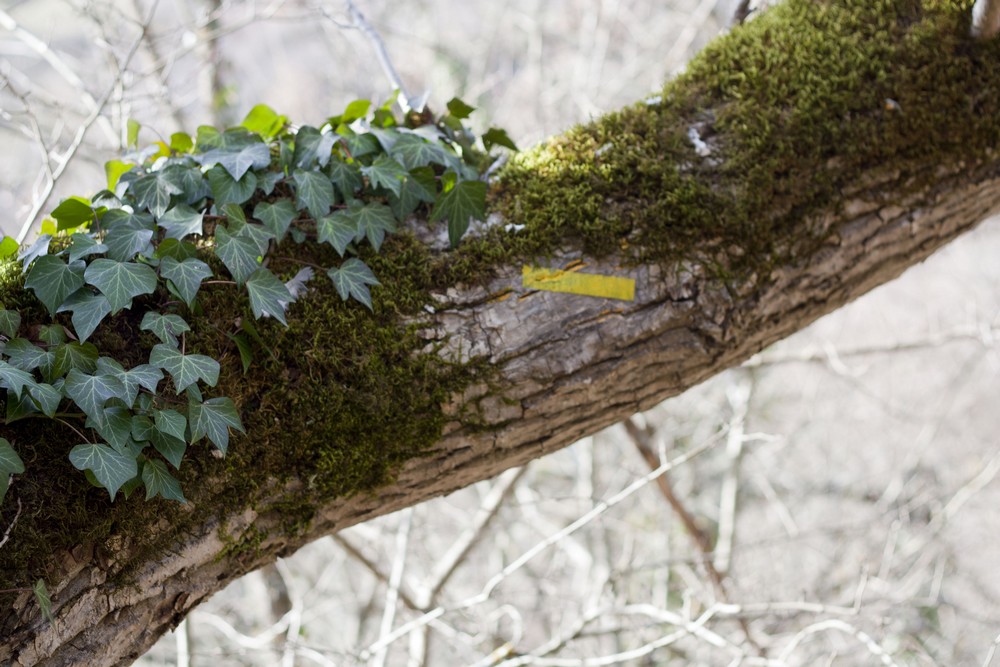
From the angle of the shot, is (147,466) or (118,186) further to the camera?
(118,186)

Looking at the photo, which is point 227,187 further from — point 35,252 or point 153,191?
point 35,252

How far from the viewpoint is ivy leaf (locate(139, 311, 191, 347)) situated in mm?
1320

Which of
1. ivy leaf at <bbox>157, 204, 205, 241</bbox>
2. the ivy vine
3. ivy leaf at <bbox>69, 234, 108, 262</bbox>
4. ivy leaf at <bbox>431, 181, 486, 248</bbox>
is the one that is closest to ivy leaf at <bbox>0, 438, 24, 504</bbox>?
the ivy vine

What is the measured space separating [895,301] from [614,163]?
7.23m

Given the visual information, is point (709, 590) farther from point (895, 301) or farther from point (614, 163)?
point (895, 301)

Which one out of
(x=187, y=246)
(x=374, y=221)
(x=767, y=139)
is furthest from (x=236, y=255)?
(x=767, y=139)

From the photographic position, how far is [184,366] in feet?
4.25

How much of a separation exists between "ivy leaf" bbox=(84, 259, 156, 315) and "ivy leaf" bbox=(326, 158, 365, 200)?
0.44 m

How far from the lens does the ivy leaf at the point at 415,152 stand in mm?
1686

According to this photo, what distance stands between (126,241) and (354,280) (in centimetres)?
43

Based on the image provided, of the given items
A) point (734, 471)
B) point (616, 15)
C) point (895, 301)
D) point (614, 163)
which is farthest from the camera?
point (895, 301)

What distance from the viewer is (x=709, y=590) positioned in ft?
13.2

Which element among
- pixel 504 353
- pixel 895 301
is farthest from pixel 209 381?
pixel 895 301

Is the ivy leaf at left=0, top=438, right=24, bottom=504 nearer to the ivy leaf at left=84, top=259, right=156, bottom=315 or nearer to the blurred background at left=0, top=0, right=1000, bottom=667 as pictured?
the ivy leaf at left=84, top=259, right=156, bottom=315
